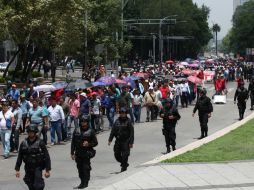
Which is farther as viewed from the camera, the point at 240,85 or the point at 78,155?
the point at 240,85

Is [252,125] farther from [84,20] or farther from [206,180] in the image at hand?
[84,20]

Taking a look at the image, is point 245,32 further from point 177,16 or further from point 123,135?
point 123,135

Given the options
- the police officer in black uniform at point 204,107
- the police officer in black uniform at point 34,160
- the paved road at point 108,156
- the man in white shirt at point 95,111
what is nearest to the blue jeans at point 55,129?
the paved road at point 108,156

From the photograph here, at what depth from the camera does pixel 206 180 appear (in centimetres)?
1313

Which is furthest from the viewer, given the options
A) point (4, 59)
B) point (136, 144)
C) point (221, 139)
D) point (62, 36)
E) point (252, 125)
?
point (4, 59)

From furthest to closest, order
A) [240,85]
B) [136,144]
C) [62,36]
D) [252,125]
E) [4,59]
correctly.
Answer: [4,59], [62,36], [240,85], [252,125], [136,144]

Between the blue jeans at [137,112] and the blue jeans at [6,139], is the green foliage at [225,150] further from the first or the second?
the blue jeans at [137,112]

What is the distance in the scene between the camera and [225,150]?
1636cm

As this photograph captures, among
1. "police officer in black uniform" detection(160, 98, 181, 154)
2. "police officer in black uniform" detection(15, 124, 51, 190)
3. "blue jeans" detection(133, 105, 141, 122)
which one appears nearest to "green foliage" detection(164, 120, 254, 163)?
"police officer in black uniform" detection(160, 98, 181, 154)

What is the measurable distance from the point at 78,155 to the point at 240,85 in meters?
15.6

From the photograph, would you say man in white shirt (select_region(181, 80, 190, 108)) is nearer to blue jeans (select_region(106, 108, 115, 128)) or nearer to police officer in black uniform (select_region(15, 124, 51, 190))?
blue jeans (select_region(106, 108, 115, 128))

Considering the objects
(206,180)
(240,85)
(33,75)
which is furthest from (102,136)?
(33,75)

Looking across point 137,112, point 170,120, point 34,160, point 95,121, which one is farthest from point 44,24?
point 34,160

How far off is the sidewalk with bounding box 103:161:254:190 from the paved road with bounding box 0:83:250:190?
49cm
